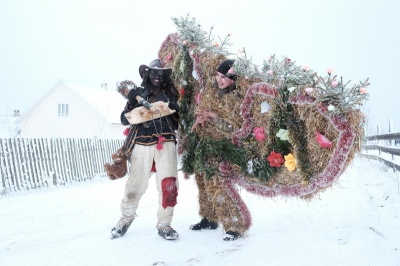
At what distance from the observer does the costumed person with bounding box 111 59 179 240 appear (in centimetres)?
382

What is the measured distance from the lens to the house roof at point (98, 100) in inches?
847

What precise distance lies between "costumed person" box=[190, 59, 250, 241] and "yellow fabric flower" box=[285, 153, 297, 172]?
735mm

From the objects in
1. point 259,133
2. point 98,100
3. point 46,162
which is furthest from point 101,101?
point 259,133

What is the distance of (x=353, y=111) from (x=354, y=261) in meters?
1.28

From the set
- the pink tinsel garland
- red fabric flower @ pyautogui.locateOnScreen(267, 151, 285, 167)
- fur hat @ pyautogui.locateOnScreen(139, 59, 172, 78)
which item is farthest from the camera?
fur hat @ pyautogui.locateOnScreen(139, 59, 172, 78)

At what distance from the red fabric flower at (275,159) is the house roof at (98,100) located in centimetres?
1892

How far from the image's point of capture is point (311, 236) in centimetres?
354

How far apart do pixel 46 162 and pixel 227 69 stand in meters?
6.59

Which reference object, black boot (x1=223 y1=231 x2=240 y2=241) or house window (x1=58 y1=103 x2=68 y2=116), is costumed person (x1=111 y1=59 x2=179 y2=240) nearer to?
black boot (x1=223 y1=231 x2=240 y2=241)

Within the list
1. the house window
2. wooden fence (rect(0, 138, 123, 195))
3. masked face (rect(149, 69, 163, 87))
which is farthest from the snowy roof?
masked face (rect(149, 69, 163, 87))

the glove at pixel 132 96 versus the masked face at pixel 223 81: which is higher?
the masked face at pixel 223 81

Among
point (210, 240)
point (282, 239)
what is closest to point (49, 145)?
point (210, 240)

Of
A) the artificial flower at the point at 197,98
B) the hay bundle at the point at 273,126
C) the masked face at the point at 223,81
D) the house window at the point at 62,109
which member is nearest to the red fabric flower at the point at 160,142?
the hay bundle at the point at 273,126

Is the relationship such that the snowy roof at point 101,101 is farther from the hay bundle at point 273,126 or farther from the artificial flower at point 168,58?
the hay bundle at point 273,126
